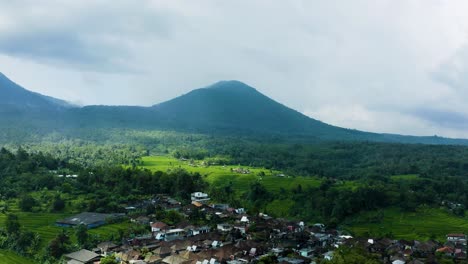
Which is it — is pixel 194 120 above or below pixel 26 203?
above

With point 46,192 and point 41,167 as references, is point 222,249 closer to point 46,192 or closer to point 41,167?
point 46,192

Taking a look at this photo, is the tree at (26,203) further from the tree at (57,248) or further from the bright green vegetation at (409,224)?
the bright green vegetation at (409,224)

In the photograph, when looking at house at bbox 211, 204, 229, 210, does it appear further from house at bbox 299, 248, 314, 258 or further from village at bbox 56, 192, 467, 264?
house at bbox 299, 248, 314, 258

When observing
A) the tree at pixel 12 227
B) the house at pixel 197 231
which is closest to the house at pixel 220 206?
the house at pixel 197 231

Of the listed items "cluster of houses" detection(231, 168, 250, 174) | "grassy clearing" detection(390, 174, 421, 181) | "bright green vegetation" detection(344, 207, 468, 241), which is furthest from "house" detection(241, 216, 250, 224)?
"grassy clearing" detection(390, 174, 421, 181)

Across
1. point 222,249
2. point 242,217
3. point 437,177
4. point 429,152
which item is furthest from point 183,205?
point 429,152

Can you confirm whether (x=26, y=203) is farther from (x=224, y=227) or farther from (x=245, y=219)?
(x=245, y=219)

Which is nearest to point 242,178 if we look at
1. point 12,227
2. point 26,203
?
point 26,203
